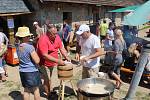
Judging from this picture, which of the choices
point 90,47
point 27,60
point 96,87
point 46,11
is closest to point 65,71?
point 90,47

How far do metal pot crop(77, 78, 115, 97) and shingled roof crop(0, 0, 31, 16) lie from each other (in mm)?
8705

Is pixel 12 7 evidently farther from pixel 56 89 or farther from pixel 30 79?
pixel 30 79

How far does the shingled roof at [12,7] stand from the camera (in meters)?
13.1

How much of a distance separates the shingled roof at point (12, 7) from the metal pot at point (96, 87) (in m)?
8.70

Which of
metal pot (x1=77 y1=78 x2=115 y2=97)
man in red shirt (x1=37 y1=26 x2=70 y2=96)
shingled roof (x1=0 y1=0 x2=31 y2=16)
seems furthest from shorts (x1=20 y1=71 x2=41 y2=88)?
shingled roof (x1=0 y1=0 x2=31 y2=16)

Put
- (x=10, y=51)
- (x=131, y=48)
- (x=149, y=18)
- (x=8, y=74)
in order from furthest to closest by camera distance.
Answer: (x=10, y=51)
(x=8, y=74)
(x=131, y=48)
(x=149, y=18)

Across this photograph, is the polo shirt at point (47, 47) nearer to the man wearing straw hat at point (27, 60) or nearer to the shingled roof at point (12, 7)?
the man wearing straw hat at point (27, 60)

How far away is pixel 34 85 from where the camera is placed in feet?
19.1

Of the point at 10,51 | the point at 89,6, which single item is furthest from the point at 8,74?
the point at 89,6

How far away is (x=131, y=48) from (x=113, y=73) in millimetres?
1196

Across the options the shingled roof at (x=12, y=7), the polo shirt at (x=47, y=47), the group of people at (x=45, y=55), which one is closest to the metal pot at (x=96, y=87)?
the group of people at (x=45, y=55)

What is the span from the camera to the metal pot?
15.3ft

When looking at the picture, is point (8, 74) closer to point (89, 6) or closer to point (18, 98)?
point (18, 98)

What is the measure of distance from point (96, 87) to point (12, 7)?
971 cm
